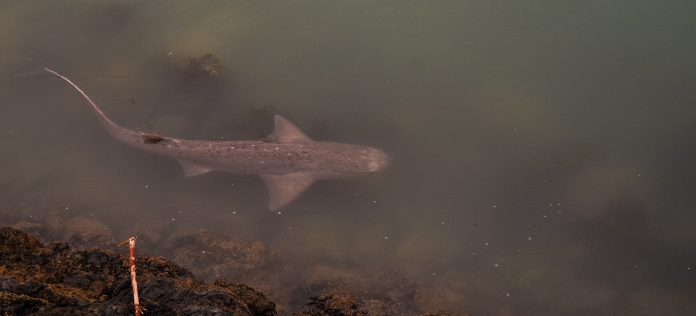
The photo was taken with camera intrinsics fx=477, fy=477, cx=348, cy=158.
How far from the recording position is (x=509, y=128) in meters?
9.59

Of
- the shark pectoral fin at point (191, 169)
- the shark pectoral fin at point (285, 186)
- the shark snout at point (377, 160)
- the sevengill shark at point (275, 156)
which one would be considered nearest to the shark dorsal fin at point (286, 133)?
the sevengill shark at point (275, 156)

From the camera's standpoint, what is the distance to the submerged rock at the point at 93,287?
2475mm

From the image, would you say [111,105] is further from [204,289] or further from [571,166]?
[571,166]

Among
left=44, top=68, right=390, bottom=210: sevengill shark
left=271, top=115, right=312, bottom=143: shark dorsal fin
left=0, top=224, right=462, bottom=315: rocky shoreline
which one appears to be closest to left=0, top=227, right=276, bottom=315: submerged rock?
left=0, top=224, right=462, bottom=315: rocky shoreline

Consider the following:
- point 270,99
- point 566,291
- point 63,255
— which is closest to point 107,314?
point 63,255

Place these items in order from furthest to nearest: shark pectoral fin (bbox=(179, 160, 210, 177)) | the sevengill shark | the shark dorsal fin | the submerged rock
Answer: the shark dorsal fin, shark pectoral fin (bbox=(179, 160, 210, 177)), the sevengill shark, the submerged rock

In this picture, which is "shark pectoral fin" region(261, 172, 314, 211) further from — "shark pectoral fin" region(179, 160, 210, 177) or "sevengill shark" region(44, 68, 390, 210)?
"shark pectoral fin" region(179, 160, 210, 177)

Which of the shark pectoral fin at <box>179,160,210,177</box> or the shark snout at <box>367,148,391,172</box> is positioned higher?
the shark snout at <box>367,148,391,172</box>

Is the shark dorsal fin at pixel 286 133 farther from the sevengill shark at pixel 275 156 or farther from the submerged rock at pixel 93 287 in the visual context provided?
the submerged rock at pixel 93 287

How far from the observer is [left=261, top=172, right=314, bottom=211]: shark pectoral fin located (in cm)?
799

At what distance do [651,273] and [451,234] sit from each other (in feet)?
10.2

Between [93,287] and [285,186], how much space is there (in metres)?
5.35

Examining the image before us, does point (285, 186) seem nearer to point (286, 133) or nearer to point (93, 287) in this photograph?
point (286, 133)

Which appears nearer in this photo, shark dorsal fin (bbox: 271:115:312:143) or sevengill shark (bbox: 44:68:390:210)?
sevengill shark (bbox: 44:68:390:210)
